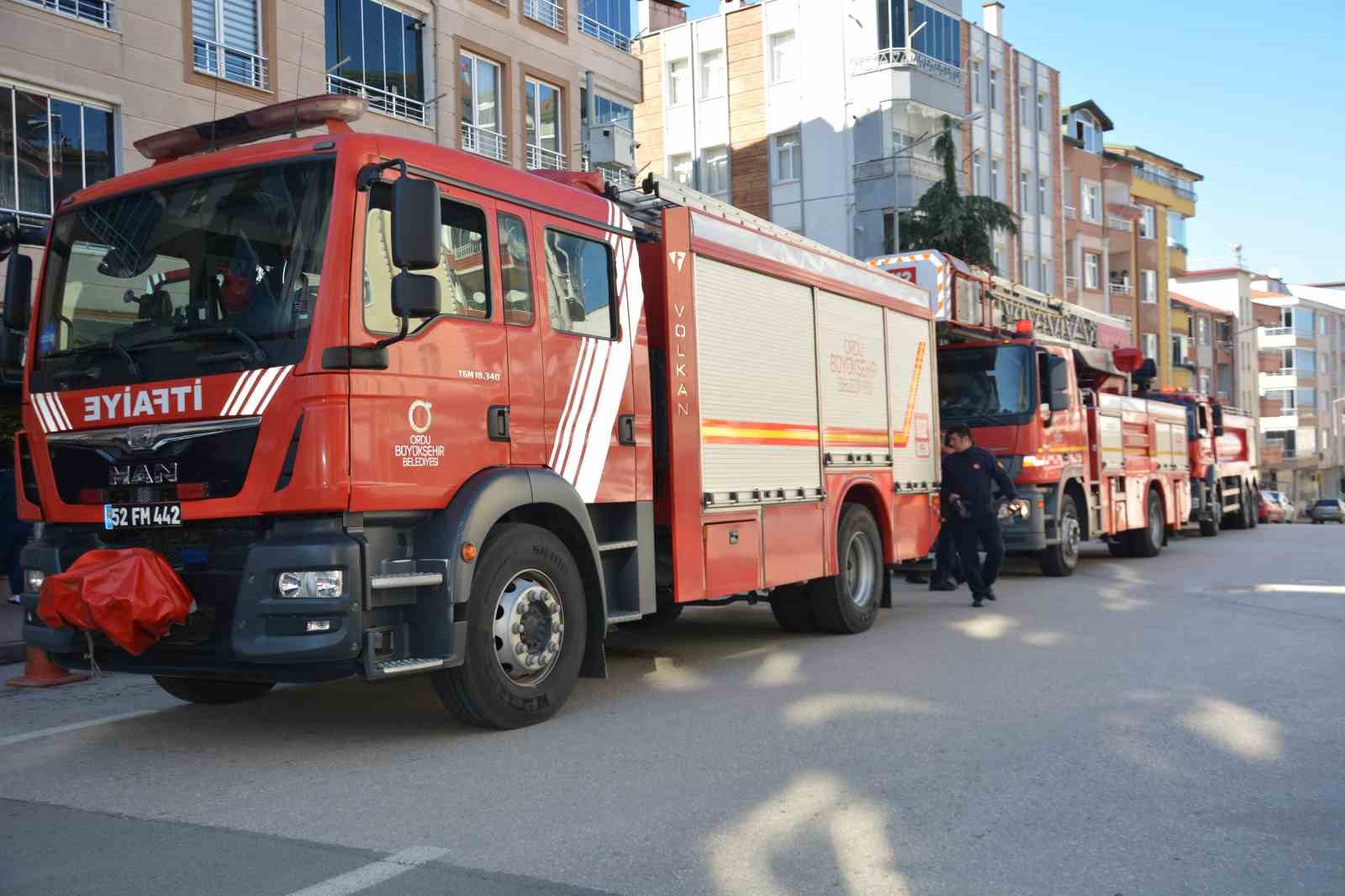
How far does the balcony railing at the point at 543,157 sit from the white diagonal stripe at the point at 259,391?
62.5ft

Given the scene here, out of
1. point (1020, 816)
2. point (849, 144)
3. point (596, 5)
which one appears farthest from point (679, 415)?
point (849, 144)

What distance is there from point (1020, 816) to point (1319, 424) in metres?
92.6

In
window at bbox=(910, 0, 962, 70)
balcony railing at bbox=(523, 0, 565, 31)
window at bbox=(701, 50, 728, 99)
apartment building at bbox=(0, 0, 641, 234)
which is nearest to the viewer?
apartment building at bbox=(0, 0, 641, 234)

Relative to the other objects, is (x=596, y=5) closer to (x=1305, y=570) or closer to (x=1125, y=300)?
(x=1305, y=570)

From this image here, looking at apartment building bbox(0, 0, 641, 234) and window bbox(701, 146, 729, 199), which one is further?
window bbox(701, 146, 729, 199)

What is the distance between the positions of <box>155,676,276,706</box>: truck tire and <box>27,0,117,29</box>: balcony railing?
37.9 ft

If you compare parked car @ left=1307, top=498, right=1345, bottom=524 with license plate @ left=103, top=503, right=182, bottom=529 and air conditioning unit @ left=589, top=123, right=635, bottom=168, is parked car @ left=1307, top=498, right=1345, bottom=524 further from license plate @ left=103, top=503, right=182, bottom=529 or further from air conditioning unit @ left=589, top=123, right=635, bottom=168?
license plate @ left=103, top=503, right=182, bottom=529

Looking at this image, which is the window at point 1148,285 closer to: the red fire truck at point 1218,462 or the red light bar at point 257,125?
the red fire truck at point 1218,462

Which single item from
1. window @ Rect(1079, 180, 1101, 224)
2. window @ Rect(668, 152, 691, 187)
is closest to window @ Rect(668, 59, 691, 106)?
window @ Rect(668, 152, 691, 187)

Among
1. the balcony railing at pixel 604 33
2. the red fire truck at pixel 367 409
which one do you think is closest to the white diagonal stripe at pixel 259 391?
the red fire truck at pixel 367 409

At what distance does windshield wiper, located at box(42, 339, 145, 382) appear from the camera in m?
6.37

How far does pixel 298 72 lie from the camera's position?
11266 mm

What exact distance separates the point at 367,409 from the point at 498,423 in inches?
34.3

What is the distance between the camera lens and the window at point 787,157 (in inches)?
1638
